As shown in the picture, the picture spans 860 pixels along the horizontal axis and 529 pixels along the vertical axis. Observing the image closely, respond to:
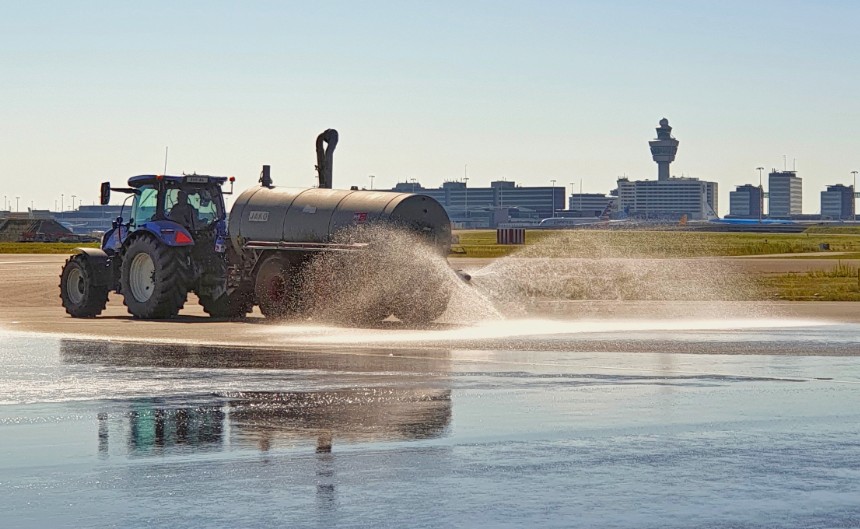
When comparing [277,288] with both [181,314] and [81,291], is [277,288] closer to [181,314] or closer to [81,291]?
[181,314]

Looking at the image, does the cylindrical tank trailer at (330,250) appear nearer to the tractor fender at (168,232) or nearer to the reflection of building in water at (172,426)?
the tractor fender at (168,232)

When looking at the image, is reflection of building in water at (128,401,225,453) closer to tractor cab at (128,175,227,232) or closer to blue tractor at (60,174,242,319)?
blue tractor at (60,174,242,319)

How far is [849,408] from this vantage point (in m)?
13.8

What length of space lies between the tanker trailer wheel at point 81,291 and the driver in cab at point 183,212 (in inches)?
84.2

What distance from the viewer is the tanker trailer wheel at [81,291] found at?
3002 centimetres

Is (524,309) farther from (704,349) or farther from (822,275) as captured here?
(822,275)

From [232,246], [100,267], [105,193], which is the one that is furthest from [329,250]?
[100,267]

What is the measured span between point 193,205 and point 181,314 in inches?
103

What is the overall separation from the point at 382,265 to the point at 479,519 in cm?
1866

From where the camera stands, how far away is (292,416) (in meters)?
13.2

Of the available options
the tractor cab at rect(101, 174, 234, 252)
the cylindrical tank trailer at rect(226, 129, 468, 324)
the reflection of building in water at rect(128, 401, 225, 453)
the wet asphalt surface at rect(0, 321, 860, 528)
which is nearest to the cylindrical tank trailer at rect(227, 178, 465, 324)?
the cylindrical tank trailer at rect(226, 129, 468, 324)

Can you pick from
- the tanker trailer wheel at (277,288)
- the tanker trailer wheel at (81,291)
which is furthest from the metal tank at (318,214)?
the tanker trailer wheel at (81,291)

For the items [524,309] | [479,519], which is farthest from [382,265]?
[479,519]

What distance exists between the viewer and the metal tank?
27.4 m
